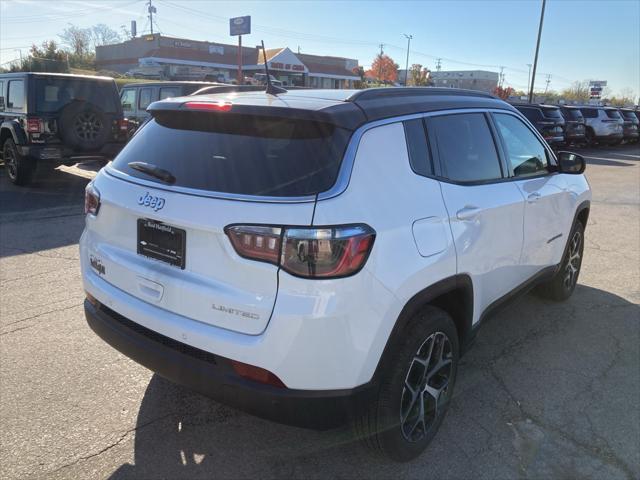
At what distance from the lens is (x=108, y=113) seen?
970 centimetres

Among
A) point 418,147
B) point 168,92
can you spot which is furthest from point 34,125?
point 418,147

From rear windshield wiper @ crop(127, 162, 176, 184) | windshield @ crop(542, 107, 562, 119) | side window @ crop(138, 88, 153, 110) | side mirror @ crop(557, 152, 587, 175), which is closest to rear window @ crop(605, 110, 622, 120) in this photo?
windshield @ crop(542, 107, 562, 119)

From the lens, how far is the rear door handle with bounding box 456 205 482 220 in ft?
9.12

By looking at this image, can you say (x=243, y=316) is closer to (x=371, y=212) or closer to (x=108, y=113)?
(x=371, y=212)

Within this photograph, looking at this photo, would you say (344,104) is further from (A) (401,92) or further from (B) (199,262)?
(B) (199,262)

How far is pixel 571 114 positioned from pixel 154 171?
23255 mm

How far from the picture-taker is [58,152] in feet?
30.0

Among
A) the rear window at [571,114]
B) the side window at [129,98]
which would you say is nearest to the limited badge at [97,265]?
the side window at [129,98]

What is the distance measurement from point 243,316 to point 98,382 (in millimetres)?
1677

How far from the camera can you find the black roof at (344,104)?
2.35 m

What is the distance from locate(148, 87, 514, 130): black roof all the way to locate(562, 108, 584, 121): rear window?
21.6 m

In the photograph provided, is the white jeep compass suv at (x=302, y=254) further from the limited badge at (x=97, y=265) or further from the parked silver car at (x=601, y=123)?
the parked silver car at (x=601, y=123)

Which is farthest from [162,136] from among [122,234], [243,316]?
[243,316]

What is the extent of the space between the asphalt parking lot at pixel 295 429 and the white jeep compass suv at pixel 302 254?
1.27ft
